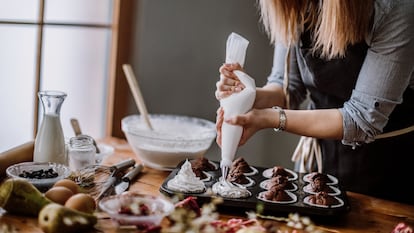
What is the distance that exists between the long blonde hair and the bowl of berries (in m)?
0.63

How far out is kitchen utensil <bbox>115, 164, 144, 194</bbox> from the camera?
1.71 meters

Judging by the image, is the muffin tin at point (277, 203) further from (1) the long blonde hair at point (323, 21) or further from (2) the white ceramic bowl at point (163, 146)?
(1) the long blonde hair at point (323, 21)

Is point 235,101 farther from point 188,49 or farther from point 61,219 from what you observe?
point 188,49

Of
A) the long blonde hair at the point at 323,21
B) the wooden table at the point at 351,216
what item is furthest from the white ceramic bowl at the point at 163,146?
the long blonde hair at the point at 323,21

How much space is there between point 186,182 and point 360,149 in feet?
2.11

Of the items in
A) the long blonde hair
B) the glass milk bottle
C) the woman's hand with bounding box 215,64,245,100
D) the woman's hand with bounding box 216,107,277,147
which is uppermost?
the long blonde hair

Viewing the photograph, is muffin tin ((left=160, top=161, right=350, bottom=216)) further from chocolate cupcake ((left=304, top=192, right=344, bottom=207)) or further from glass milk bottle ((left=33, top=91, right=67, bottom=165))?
glass milk bottle ((left=33, top=91, right=67, bottom=165))

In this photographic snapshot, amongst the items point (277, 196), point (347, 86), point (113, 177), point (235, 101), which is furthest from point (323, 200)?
point (113, 177)

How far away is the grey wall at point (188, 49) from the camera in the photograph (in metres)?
2.74

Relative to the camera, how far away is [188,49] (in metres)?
2.76

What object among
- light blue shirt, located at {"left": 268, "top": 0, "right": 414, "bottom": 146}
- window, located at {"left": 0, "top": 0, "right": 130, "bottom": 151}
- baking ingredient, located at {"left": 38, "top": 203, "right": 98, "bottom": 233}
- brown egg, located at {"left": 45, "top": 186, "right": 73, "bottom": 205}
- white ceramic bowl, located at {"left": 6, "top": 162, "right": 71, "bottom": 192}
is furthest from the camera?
window, located at {"left": 0, "top": 0, "right": 130, "bottom": 151}

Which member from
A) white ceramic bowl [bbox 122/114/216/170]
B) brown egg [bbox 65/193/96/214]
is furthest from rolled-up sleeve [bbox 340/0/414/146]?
brown egg [bbox 65/193/96/214]

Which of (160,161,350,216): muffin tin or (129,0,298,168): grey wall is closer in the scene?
(160,161,350,216): muffin tin

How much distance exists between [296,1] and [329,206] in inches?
23.0
